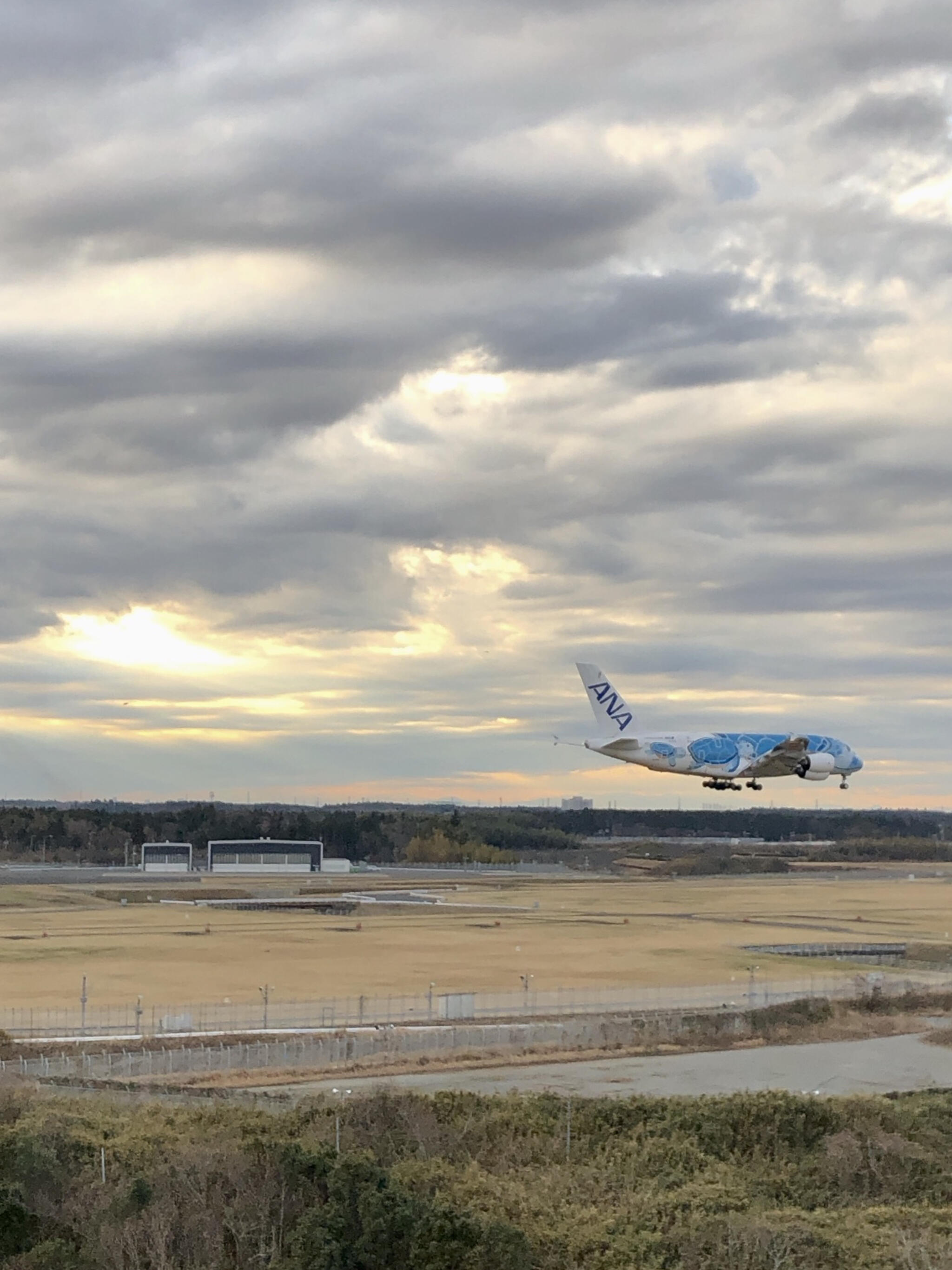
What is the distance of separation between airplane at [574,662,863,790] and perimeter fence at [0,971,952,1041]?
87.5ft

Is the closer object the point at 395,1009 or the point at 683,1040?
the point at 683,1040

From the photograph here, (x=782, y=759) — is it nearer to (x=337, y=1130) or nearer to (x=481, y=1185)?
(x=337, y=1130)

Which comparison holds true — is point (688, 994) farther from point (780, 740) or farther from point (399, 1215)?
point (399, 1215)

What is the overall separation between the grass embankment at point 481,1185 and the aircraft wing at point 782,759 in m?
65.2

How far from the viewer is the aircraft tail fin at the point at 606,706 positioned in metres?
118

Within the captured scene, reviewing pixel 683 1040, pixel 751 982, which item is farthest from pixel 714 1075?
pixel 751 982

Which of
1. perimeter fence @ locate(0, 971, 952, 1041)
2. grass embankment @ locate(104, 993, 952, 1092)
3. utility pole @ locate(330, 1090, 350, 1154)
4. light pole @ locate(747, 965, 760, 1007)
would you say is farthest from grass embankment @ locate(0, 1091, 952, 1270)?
light pole @ locate(747, 965, 760, 1007)

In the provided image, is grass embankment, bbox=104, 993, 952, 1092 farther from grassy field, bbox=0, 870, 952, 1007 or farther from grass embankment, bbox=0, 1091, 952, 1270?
grassy field, bbox=0, 870, 952, 1007

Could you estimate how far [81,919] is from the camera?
433 feet

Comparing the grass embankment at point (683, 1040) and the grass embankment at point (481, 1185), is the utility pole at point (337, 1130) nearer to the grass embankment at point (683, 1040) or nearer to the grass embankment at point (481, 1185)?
the grass embankment at point (481, 1185)

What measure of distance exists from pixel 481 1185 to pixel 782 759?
80256 mm

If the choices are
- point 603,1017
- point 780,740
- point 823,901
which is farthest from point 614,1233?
point 823,901

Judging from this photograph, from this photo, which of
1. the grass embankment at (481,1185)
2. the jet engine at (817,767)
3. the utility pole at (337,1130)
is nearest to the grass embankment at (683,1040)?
the grass embankment at (481,1185)

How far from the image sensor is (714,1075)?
5900 centimetres
